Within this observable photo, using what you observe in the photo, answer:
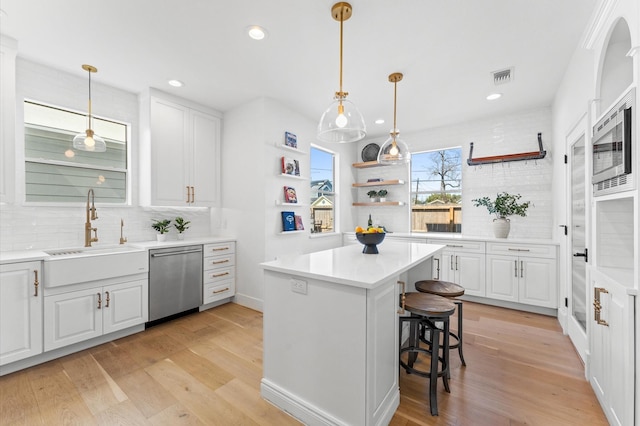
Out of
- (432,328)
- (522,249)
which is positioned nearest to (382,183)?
(522,249)

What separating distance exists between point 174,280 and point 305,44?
300cm

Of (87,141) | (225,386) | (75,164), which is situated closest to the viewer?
(225,386)

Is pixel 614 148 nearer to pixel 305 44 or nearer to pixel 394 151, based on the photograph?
pixel 394 151

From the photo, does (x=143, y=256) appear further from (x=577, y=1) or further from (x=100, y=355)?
(x=577, y=1)

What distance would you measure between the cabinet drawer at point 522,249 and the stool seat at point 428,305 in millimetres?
2281

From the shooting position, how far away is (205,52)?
2652 mm

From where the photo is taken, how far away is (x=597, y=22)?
6.39 feet

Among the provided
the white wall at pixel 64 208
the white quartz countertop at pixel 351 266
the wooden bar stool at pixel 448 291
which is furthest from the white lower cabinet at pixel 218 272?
the wooden bar stool at pixel 448 291

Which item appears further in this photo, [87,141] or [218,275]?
[218,275]

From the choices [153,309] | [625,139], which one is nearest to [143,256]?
[153,309]

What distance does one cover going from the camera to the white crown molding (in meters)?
1.76

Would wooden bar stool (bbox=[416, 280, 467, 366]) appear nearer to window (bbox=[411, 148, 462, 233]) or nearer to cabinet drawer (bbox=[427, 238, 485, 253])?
cabinet drawer (bbox=[427, 238, 485, 253])

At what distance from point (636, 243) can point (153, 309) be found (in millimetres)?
4018

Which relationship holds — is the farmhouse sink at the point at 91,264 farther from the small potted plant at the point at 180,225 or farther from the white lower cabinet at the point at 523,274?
the white lower cabinet at the point at 523,274
